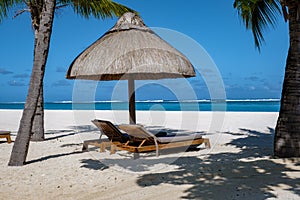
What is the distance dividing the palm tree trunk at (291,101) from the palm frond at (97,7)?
582 centimetres

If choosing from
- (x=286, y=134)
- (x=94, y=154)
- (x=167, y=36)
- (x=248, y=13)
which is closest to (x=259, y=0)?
(x=248, y=13)

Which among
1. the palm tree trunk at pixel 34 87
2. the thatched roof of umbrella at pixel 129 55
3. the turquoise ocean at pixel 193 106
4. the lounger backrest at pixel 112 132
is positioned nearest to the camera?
the palm tree trunk at pixel 34 87

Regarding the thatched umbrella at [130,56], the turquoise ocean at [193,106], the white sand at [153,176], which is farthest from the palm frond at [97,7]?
the turquoise ocean at [193,106]

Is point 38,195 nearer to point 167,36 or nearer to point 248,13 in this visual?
point 167,36

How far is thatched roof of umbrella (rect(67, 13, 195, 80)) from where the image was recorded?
21.0 ft

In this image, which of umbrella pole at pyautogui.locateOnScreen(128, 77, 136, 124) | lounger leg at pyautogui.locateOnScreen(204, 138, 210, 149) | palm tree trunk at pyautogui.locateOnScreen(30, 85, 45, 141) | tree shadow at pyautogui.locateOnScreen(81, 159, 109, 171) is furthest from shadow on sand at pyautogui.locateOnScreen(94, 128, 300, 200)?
→ palm tree trunk at pyautogui.locateOnScreen(30, 85, 45, 141)

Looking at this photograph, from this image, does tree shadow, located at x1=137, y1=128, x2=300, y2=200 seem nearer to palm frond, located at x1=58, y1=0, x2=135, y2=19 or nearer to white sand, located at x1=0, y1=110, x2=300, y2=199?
white sand, located at x1=0, y1=110, x2=300, y2=199

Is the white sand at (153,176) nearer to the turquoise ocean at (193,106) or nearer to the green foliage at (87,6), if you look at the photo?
the green foliage at (87,6)

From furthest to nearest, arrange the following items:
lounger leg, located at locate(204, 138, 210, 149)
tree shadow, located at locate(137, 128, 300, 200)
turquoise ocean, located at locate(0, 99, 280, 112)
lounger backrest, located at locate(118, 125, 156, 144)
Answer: turquoise ocean, located at locate(0, 99, 280, 112) < lounger leg, located at locate(204, 138, 210, 149) < lounger backrest, located at locate(118, 125, 156, 144) < tree shadow, located at locate(137, 128, 300, 200)

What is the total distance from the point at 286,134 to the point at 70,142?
556 cm

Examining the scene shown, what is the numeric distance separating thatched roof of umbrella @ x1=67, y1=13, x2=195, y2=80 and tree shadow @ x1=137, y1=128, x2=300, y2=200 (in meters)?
1.87

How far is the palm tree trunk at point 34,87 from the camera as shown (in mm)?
5750

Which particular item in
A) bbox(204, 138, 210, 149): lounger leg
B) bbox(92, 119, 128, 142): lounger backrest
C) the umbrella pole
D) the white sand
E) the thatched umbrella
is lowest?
the white sand

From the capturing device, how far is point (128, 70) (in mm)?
6250
